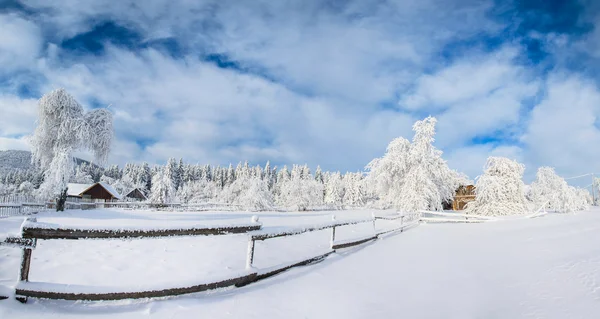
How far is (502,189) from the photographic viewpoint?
29125mm

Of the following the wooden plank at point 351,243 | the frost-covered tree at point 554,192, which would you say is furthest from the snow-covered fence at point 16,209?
the frost-covered tree at point 554,192

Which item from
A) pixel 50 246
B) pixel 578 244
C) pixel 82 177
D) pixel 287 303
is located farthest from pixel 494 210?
pixel 82 177

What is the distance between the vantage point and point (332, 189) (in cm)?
8662

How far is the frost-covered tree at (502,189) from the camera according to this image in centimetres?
2889

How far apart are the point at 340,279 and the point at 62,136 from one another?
26.6 meters

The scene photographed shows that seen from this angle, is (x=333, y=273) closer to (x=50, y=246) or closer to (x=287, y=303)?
(x=287, y=303)

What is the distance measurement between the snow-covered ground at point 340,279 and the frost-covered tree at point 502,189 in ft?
73.8

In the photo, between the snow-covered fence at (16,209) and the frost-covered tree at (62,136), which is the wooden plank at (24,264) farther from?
the frost-covered tree at (62,136)

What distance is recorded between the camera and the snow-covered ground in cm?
380

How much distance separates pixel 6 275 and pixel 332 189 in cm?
8297

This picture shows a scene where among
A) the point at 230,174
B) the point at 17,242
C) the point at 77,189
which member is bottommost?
the point at 77,189

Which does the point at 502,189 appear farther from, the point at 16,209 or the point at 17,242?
the point at 16,209

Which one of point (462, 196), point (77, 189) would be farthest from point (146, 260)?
point (77, 189)

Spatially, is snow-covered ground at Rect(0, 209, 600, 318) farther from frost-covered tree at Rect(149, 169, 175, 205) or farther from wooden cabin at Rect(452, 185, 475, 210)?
frost-covered tree at Rect(149, 169, 175, 205)
